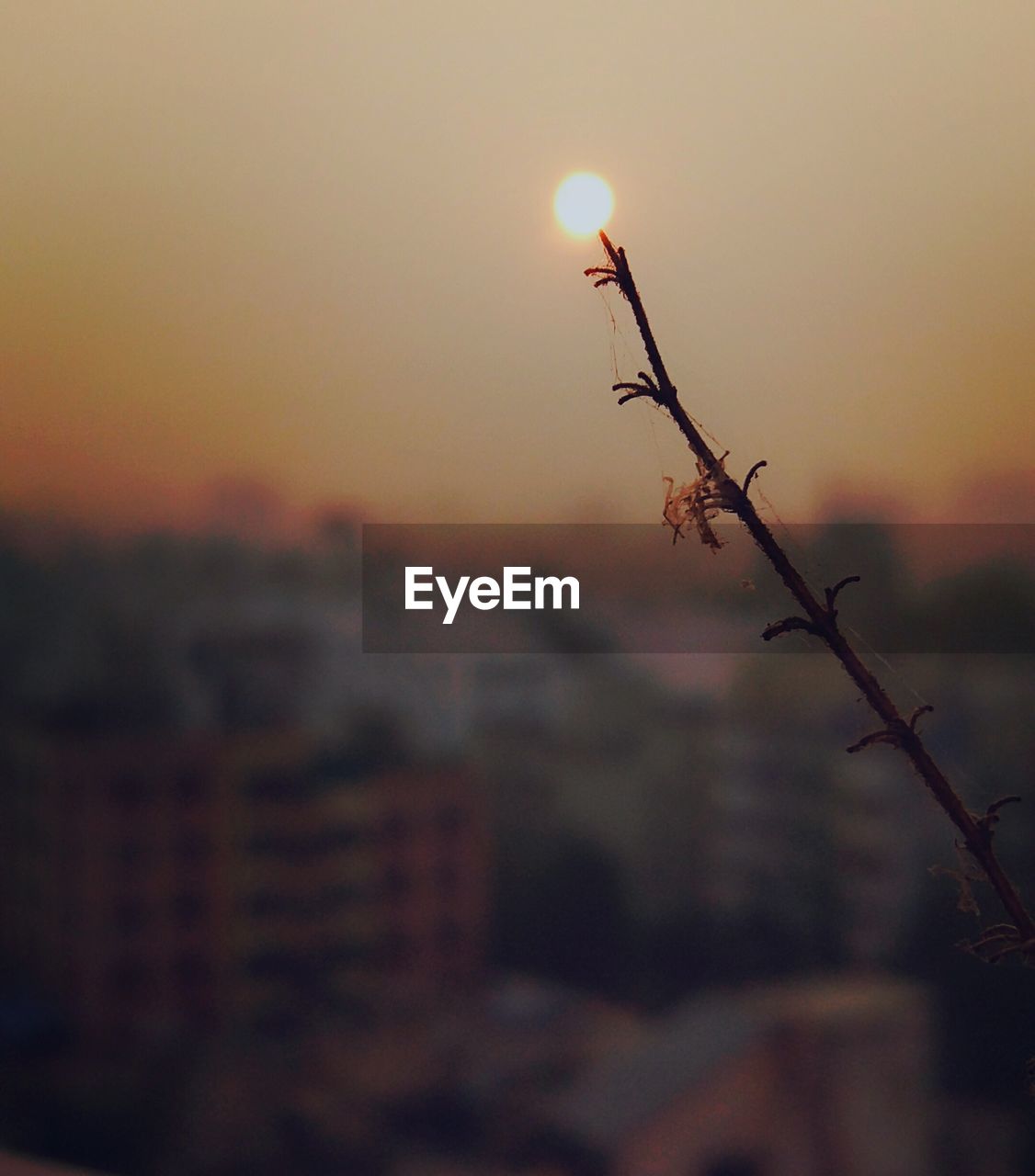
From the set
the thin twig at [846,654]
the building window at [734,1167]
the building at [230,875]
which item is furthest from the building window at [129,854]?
the thin twig at [846,654]

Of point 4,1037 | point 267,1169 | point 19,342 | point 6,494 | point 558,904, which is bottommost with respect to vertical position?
point 267,1169

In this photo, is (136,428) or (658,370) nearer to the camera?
(658,370)

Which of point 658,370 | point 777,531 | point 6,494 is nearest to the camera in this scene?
point 658,370

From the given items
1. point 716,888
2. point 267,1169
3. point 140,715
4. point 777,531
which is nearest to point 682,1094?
point 716,888

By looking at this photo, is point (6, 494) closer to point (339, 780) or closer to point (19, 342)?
point (19, 342)

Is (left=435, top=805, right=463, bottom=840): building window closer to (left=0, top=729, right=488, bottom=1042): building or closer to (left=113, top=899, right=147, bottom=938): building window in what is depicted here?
(left=0, top=729, right=488, bottom=1042): building

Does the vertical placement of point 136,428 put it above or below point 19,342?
below

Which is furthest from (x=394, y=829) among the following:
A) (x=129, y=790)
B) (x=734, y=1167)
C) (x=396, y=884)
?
(x=734, y=1167)

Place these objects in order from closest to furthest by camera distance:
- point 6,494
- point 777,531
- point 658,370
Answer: point 658,370
point 777,531
point 6,494
